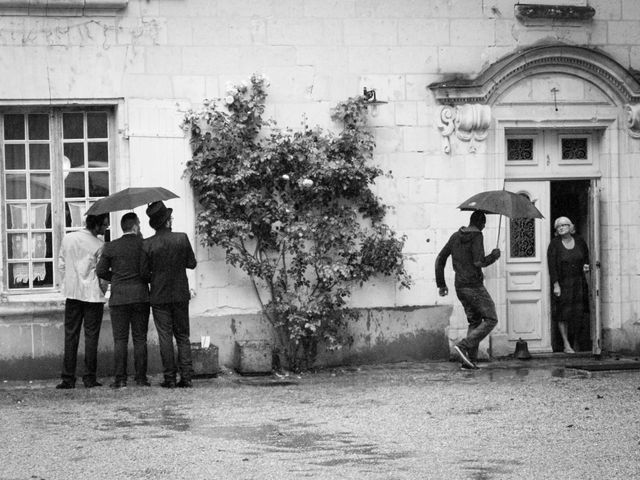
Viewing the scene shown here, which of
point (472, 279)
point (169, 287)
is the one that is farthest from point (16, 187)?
point (472, 279)

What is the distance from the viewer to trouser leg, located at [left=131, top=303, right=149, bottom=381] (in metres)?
13.2

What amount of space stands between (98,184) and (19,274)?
51.6 inches

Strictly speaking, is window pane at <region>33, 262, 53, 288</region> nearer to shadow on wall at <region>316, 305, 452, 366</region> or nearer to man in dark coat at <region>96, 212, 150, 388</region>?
man in dark coat at <region>96, 212, 150, 388</region>

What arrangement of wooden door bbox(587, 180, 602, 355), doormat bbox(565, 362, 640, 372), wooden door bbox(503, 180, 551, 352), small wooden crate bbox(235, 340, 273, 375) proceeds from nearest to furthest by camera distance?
small wooden crate bbox(235, 340, 273, 375)
doormat bbox(565, 362, 640, 372)
wooden door bbox(503, 180, 551, 352)
wooden door bbox(587, 180, 602, 355)

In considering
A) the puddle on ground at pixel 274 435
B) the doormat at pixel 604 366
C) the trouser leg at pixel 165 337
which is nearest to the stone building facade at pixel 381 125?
the doormat at pixel 604 366

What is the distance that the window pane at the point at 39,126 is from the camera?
1417 centimetres

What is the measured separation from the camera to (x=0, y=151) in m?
14.0

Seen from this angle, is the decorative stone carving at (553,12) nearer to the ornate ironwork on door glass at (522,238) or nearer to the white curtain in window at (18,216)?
the ornate ironwork on door glass at (522,238)

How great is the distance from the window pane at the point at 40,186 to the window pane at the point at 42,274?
75cm

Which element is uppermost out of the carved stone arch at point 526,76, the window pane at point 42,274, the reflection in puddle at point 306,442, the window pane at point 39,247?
the carved stone arch at point 526,76

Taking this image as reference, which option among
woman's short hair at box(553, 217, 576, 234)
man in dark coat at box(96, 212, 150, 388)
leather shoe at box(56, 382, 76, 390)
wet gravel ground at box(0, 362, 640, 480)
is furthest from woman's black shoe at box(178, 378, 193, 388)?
woman's short hair at box(553, 217, 576, 234)

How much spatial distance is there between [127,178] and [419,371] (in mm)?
3849

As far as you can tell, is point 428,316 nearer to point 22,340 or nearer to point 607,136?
point 607,136

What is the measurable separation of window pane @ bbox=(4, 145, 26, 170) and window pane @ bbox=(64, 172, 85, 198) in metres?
0.50
